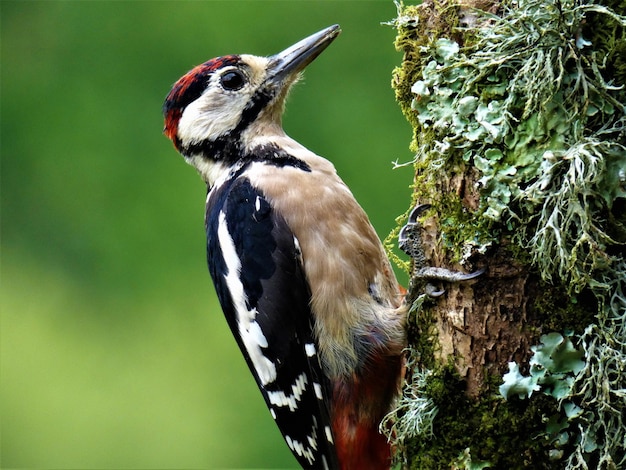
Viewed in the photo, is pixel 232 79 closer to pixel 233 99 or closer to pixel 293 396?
pixel 233 99

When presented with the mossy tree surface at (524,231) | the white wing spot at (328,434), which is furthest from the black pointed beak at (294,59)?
the white wing spot at (328,434)

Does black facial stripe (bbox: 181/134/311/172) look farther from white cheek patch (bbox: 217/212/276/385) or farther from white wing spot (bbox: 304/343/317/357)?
white wing spot (bbox: 304/343/317/357)

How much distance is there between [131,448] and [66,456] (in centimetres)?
34

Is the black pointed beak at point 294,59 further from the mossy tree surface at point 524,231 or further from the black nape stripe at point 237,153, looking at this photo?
the mossy tree surface at point 524,231

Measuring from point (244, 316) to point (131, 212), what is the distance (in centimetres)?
211

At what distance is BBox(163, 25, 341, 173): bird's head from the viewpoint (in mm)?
3059

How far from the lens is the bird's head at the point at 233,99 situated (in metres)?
3.06

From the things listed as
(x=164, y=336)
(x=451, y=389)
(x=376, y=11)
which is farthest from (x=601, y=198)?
(x=164, y=336)

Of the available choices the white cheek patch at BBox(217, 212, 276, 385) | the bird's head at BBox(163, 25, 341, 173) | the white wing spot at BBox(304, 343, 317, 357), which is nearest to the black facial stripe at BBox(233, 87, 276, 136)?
the bird's head at BBox(163, 25, 341, 173)

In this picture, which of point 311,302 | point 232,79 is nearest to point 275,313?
point 311,302

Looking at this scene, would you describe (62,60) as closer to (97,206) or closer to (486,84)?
(97,206)

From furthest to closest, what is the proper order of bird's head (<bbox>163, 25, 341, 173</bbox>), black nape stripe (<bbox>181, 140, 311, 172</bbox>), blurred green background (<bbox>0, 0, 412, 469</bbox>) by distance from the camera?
1. blurred green background (<bbox>0, 0, 412, 469</bbox>)
2. bird's head (<bbox>163, 25, 341, 173</bbox>)
3. black nape stripe (<bbox>181, 140, 311, 172</bbox>)

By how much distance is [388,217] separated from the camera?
13.6 ft

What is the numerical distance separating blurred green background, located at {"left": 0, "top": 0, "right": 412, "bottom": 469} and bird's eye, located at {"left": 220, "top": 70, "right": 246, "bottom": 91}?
1.14 meters
